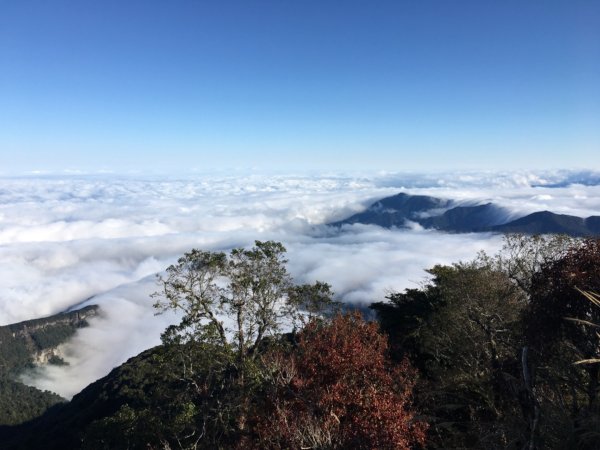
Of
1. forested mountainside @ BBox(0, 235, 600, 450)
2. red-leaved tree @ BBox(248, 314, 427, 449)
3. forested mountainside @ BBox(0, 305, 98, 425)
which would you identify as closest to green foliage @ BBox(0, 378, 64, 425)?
forested mountainside @ BBox(0, 305, 98, 425)

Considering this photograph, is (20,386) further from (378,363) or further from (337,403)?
(337,403)

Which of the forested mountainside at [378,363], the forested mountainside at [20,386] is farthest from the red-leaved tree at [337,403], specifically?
the forested mountainside at [20,386]

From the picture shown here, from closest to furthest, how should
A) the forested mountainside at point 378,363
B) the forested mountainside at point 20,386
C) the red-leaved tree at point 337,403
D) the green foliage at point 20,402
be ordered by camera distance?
the red-leaved tree at point 337,403, the forested mountainside at point 378,363, the green foliage at point 20,402, the forested mountainside at point 20,386

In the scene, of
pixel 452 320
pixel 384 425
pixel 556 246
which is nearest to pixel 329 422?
pixel 384 425

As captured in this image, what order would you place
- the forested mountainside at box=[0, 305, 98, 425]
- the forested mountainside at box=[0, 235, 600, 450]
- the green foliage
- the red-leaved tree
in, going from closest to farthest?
the red-leaved tree, the forested mountainside at box=[0, 235, 600, 450], the green foliage, the forested mountainside at box=[0, 305, 98, 425]

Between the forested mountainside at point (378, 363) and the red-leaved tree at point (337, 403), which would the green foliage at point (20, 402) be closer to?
the forested mountainside at point (378, 363)

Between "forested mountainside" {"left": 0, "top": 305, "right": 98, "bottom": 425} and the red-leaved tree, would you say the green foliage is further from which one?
the red-leaved tree
